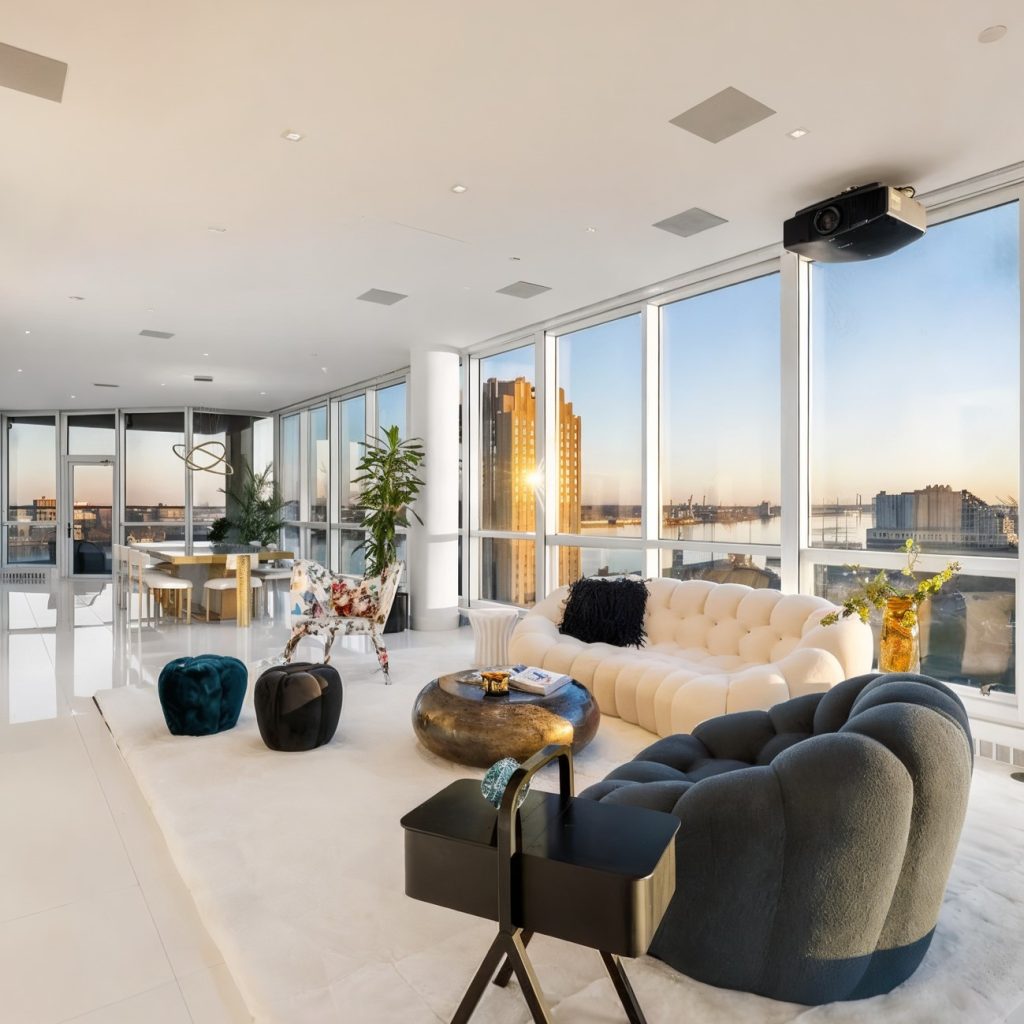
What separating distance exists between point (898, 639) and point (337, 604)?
158 inches

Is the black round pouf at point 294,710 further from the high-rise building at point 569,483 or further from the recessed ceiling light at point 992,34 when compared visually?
the recessed ceiling light at point 992,34

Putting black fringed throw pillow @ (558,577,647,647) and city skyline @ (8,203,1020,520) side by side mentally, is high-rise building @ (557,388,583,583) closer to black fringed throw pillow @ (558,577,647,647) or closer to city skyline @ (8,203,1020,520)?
city skyline @ (8,203,1020,520)

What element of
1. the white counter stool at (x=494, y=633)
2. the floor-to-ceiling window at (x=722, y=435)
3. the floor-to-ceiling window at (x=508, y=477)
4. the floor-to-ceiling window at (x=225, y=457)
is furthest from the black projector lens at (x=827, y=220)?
the floor-to-ceiling window at (x=225, y=457)

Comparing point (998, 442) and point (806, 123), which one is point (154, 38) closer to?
point (806, 123)

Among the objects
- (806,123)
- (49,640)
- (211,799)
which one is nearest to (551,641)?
(211,799)

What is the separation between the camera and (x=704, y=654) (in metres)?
4.47

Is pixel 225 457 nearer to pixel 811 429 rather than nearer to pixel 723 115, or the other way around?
pixel 811 429

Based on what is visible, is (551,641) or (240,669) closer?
(240,669)

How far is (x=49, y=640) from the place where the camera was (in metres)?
7.00

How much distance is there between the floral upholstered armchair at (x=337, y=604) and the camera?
562cm

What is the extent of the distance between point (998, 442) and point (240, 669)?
4.55 m

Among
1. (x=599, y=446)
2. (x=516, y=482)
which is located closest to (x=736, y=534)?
(x=599, y=446)

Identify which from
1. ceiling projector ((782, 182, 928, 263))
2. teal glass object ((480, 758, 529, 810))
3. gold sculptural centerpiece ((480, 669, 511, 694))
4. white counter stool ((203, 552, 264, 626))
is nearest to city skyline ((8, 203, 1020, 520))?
ceiling projector ((782, 182, 928, 263))

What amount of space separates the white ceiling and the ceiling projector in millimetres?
193
